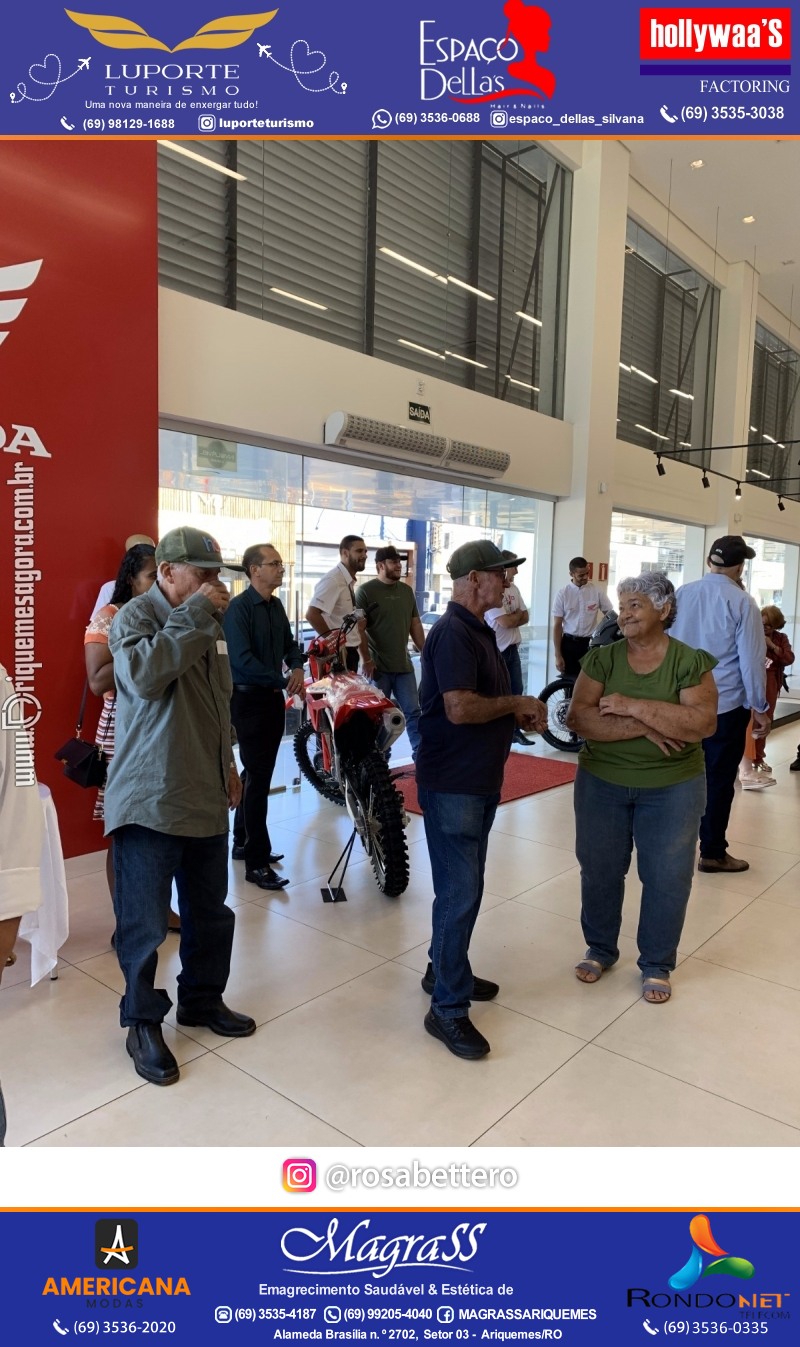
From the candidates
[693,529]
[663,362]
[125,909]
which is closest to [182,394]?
[125,909]

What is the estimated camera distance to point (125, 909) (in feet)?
7.54

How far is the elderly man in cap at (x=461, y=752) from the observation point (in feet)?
7.70

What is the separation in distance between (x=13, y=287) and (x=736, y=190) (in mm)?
8627

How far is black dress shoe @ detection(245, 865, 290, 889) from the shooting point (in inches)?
146

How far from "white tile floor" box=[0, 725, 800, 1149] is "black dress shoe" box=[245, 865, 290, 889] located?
5 centimetres

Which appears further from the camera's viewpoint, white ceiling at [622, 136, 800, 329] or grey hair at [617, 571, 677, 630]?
white ceiling at [622, 136, 800, 329]
